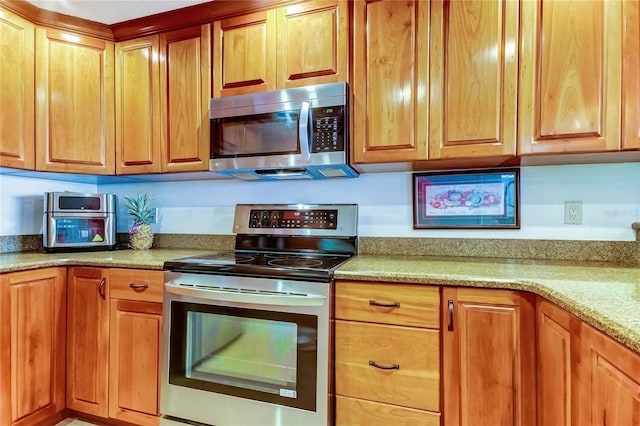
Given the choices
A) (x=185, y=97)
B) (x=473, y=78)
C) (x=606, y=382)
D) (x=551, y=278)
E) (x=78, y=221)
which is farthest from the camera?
(x=78, y=221)

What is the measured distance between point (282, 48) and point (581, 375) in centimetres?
180

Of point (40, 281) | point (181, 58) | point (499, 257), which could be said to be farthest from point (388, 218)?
point (40, 281)

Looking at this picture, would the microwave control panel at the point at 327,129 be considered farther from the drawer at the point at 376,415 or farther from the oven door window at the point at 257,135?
the drawer at the point at 376,415

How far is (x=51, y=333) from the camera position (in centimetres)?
168

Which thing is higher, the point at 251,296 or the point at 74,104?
the point at 74,104

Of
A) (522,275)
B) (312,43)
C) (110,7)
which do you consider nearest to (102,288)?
(110,7)

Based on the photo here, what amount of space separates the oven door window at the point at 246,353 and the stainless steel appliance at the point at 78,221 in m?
0.94

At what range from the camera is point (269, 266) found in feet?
4.86

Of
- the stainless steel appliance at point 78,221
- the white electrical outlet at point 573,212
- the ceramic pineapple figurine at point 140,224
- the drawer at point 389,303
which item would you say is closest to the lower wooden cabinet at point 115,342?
the stainless steel appliance at point 78,221

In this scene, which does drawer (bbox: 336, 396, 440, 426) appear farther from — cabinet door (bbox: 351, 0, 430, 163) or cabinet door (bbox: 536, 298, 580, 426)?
cabinet door (bbox: 351, 0, 430, 163)

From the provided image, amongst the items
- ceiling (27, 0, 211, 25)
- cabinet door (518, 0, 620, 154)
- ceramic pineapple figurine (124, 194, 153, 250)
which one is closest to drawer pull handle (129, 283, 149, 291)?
ceramic pineapple figurine (124, 194, 153, 250)

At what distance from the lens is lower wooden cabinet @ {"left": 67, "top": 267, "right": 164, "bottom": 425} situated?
5.33 ft

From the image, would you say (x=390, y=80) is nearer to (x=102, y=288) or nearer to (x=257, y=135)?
(x=257, y=135)

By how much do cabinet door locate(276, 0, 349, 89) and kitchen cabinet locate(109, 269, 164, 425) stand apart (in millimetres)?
1226
